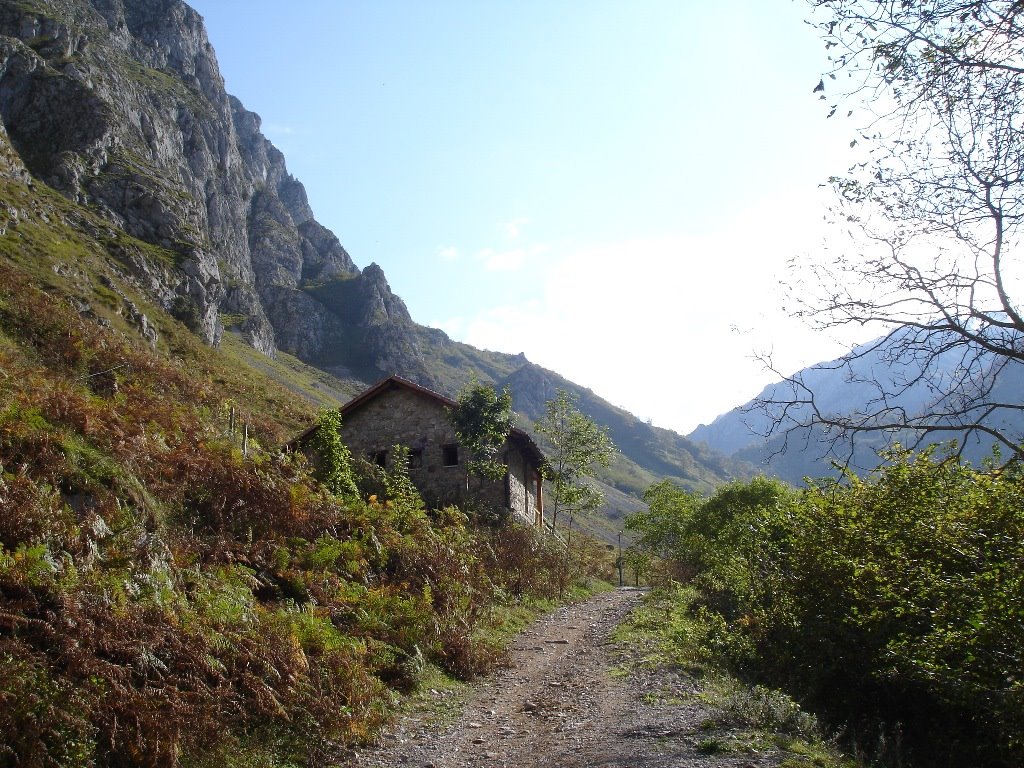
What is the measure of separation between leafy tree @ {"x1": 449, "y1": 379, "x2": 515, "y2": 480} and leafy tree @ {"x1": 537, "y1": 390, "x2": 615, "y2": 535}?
11.6ft

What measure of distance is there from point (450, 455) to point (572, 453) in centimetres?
545

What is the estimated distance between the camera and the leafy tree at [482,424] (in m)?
25.0

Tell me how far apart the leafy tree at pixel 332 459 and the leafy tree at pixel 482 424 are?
5070 millimetres

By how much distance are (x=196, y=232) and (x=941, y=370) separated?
90.8 meters

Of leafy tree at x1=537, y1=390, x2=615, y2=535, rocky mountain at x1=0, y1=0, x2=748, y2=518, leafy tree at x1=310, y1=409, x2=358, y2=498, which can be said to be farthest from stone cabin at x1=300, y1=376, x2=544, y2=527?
rocky mountain at x1=0, y1=0, x2=748, y2=518

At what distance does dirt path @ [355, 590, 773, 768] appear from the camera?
7.03 metres

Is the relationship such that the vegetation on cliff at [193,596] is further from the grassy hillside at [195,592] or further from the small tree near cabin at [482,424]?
the small tree near cabin at [482,424]

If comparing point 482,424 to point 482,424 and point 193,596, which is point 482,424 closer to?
point 482,424

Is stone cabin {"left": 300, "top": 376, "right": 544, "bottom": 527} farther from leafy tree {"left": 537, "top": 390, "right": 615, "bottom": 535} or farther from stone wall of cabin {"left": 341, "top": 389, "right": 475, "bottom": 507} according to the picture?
leafy tree {"left": 537, "top": 390, "right": 615, "bottom": 535}

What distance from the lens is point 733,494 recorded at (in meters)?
28.9

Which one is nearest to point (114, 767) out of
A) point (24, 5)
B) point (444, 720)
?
point (444, 720)

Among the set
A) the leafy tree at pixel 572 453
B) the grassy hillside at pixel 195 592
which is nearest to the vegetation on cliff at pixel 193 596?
the grassy hillside at pixel 195 592

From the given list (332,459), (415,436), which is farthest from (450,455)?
(332,459)

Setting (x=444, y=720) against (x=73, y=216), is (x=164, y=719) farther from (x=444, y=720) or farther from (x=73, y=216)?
(x=73, y=216)
